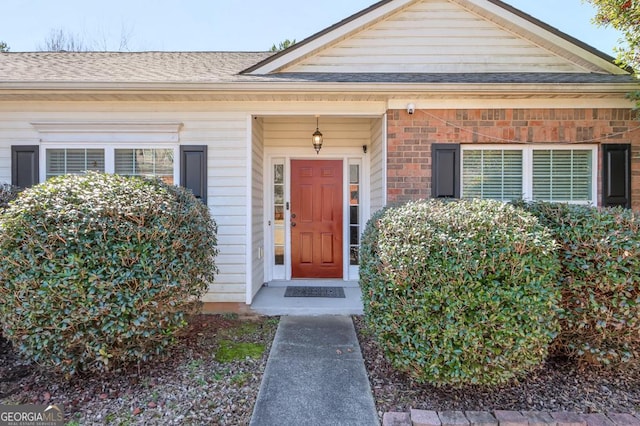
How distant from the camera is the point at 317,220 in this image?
5.71 meters

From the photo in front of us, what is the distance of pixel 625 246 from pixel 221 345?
11.8 ft

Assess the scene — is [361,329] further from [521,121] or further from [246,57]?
[246,57]

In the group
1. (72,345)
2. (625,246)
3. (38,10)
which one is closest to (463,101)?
(625,246)

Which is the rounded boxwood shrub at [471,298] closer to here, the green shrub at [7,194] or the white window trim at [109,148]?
the white window trim at [109,148]

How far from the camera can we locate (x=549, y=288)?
2.41m

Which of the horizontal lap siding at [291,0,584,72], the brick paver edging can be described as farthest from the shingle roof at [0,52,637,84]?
the brick paver edging

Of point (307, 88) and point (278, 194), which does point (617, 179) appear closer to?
point (307, 88)

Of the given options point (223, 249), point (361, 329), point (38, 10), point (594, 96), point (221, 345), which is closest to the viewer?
point (221, 345)

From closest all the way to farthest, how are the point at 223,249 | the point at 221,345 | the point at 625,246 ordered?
the point at 625,246
the point at 221,345
the point at 223,249

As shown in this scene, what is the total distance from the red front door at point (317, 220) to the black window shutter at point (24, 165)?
11.2 ft

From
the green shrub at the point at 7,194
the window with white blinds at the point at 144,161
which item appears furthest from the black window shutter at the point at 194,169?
the green shrub at the point at 7,194

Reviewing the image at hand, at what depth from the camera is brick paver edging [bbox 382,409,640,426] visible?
7.48 ft

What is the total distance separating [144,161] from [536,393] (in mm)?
4777

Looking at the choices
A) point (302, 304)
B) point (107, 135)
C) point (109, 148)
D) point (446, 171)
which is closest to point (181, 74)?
point (107, 135)
